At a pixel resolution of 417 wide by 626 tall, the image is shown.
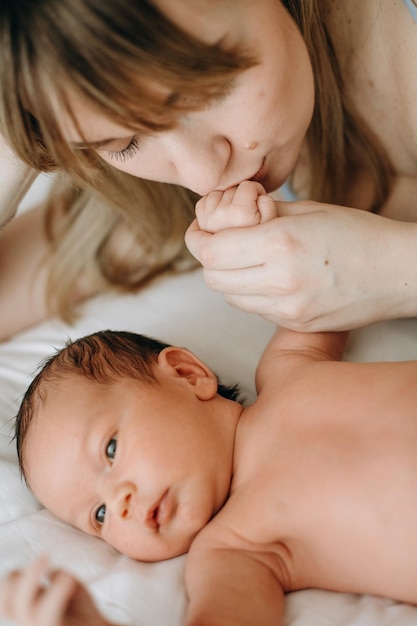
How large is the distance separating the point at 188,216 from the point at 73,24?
69cm

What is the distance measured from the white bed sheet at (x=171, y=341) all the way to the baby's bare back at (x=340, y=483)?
5cm

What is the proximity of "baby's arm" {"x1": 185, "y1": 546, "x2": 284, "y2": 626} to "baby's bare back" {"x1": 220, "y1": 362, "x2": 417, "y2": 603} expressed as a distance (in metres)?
0.03

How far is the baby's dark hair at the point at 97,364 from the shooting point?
1.04 meters

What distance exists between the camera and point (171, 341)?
4.52 feet

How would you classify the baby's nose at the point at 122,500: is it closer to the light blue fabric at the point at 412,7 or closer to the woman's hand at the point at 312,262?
the woman's hand at the point at 312,262

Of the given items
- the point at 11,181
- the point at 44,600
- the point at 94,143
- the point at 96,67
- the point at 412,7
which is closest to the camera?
the point at 44,600

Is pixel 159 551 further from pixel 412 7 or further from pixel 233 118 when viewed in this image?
pixel 412 7

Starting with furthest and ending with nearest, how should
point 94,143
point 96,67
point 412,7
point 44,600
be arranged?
point 412,7
point 94,143
point 96,67
point 44,600

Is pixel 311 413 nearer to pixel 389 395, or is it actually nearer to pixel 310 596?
pixel 389 395

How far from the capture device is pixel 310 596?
0.92 meters

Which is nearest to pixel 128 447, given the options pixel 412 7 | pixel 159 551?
pixel 159 551

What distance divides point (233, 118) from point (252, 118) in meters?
0.03

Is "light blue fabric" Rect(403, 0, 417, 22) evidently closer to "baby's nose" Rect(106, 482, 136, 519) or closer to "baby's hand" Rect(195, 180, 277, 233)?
"baby's hand" Rect(195, 180, 277, 233)

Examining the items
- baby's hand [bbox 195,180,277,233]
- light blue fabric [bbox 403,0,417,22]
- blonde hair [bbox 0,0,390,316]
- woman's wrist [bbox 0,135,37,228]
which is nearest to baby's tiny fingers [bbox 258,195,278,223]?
baby's hand [bbox 195,180,277,233]
